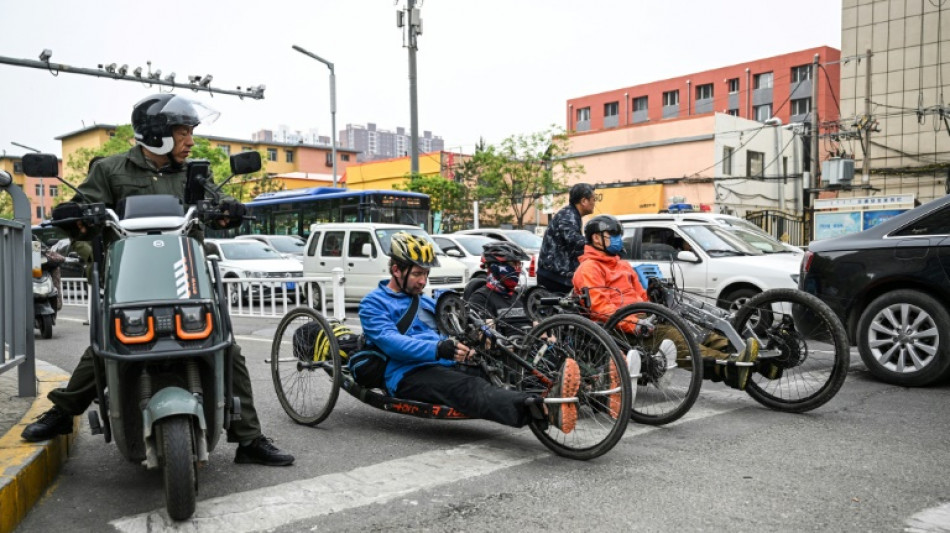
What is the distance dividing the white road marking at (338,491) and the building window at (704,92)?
187 ft

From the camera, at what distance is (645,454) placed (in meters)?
4.41

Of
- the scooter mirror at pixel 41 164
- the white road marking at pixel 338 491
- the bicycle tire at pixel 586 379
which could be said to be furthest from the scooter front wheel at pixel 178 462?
the bicycle tire at pixel 586 379

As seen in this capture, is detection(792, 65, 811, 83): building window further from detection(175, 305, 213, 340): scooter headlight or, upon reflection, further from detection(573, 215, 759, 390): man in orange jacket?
detection(175, 305, 213, 340): scooter headlight

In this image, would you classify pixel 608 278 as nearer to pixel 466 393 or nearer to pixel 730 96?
pixel 466 393

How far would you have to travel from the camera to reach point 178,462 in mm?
3211

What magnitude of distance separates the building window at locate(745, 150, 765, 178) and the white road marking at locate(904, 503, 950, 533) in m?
32.7

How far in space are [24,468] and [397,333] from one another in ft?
6.65

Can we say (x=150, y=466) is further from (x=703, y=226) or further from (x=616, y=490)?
(x=703, y=226)

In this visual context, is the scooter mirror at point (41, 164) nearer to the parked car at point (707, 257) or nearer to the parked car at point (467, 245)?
the parked car at point (707, 257)

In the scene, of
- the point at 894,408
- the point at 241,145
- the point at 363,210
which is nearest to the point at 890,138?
the point at 363,210

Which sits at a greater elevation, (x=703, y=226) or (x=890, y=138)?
(x=890, y=138)

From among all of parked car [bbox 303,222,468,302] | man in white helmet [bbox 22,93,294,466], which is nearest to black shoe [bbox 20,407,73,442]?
man in white helmet [bbox 22,93,294,466]

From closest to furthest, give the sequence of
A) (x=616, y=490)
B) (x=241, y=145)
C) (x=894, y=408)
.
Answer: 1. (x=616, y=490)
2. (x=894, y=408)
3. (x=241, y=145)

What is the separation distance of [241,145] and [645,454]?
3535 inches
